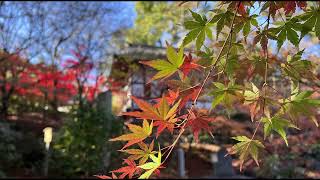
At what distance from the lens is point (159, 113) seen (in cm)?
106

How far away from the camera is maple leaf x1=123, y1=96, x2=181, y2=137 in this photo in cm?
102

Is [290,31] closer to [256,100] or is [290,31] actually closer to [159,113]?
[256,100]

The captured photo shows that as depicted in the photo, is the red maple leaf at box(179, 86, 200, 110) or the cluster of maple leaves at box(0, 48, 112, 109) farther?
the cluster of maple leaves at box(0, 48, 112, 109)

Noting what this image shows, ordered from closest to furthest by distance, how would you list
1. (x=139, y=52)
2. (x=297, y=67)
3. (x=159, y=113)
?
(x=159, y=113) → (x=297, y=67) → (x=139, y=52)

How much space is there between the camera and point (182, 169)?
9.59 m

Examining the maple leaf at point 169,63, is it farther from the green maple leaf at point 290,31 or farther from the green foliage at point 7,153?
the green foliage at point 7,153

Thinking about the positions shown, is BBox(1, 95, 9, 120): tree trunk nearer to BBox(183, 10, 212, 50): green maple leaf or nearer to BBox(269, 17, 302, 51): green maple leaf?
BBox(183, 10, 212, 50): green maple leaf

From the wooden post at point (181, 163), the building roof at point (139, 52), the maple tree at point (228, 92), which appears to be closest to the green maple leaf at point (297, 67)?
the maple tree at point (228, 92)

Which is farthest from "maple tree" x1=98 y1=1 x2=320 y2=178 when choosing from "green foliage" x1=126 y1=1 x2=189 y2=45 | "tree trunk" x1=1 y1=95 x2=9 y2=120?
"green foliage" x1=126 y1=1 x2=189 y2=45

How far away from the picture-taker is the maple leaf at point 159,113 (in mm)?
1017

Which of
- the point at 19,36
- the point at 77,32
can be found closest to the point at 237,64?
the point at 19,36

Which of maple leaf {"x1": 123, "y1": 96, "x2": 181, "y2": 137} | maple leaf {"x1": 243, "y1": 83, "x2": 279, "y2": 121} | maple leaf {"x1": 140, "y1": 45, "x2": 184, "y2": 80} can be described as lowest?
maple leaf {"x1": 123, "y1": 96, "x2": 181, "y2": 137}

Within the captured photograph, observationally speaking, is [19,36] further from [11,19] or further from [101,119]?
[101,119]

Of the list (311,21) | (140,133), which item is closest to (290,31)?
(311,21)
